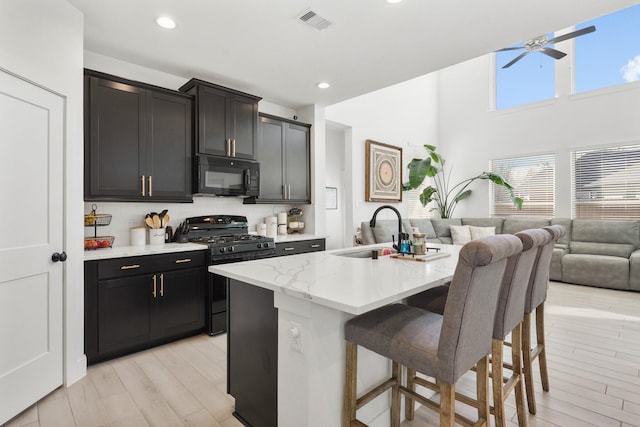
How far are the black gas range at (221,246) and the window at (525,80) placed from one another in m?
6.02

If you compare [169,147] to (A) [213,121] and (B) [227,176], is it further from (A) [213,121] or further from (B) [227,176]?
(B) [227,176]

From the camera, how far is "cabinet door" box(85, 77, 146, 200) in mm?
2697

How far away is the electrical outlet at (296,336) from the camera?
4.64 ft

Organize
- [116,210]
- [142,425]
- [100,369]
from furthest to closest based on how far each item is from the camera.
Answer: [116,210] → [100,369] → [142,425]

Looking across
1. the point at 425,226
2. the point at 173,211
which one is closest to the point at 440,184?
the point at 425,226

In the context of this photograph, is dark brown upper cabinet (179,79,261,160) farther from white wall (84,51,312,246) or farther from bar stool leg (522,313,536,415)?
bar stool leg (522,313,536,415)

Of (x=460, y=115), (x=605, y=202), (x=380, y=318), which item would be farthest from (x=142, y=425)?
(x=460, y=115)

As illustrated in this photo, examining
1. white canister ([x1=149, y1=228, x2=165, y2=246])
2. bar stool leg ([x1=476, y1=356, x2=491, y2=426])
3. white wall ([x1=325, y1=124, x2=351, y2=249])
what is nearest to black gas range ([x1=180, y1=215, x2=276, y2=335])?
white canister ([x1=149, y1=228, x2=165, y2=246])

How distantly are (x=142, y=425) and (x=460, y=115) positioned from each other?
25.3 feet

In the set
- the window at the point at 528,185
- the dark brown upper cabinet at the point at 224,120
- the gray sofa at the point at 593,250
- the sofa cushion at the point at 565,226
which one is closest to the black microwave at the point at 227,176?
the dark brown upper cabinet at the point at 224,120

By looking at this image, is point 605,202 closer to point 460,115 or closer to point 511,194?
point 511,194

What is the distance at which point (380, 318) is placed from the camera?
4.87 feet

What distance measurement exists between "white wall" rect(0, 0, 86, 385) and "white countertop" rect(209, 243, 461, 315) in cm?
123

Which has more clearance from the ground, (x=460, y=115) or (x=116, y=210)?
(x=460, y=115)
